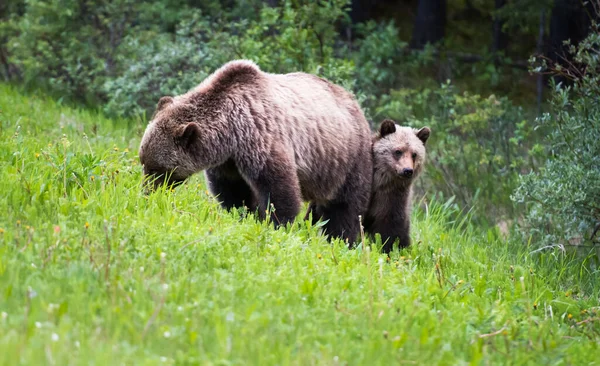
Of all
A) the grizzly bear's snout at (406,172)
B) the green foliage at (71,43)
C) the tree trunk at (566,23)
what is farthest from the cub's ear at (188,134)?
the tree trunk at (566,23)

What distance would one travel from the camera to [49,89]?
12.8m

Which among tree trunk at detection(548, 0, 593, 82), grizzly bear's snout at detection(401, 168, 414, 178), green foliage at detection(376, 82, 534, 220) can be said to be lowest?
green foliage at detection(376, 82, 534, 220)

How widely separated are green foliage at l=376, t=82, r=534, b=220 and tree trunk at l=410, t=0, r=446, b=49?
583cm

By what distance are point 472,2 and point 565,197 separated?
14.4 metres

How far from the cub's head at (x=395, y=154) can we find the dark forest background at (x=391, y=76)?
4.50ft

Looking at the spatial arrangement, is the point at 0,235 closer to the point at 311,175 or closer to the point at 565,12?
the point at 311,175

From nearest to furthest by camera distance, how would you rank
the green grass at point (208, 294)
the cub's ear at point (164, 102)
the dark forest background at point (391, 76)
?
the green grass at point (208, 294), the cub's ear at point (164, 102), the dark forest background at point (391, 76)

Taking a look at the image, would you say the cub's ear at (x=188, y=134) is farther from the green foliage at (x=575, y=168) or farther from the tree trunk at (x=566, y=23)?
the tree trunk at (x=566, y=23)

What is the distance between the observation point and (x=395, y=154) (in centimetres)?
766

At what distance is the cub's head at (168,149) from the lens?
20.8 feet

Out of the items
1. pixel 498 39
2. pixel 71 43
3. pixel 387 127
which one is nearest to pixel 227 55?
pixel 71 43

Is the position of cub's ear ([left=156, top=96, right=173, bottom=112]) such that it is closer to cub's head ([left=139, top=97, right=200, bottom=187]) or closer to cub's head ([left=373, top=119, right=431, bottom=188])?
cub's head ([left=139, top=97, right=200, bottom=187])

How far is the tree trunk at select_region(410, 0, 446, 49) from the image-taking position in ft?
60.3

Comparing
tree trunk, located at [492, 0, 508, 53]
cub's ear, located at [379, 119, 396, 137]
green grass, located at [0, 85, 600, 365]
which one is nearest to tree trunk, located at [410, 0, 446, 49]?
tree trunk, located at [492, 0, 508, 53]
